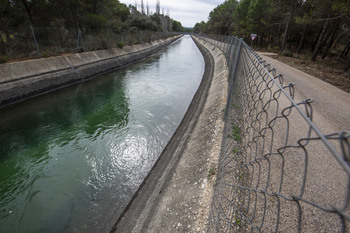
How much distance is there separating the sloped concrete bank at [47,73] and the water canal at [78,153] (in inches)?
23.7

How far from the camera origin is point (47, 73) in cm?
1048

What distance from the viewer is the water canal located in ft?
12.9

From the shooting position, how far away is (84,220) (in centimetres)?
377

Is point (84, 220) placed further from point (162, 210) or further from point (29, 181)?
point (29, 181)

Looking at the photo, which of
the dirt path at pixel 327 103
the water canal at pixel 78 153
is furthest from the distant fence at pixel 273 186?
the water canal at pixel 78 153

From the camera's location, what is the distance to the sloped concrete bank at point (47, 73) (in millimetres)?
8688

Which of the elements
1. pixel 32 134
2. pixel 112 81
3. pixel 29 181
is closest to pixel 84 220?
pixel 29 181

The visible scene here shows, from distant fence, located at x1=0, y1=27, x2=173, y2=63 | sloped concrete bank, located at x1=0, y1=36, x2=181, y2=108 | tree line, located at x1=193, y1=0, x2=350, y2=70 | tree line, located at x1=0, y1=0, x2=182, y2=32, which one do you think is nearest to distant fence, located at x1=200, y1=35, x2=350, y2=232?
tree line, located at x1=193, y1=0, x2=350, y2=70

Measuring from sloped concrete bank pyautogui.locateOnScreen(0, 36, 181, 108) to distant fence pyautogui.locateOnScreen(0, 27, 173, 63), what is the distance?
0.77m

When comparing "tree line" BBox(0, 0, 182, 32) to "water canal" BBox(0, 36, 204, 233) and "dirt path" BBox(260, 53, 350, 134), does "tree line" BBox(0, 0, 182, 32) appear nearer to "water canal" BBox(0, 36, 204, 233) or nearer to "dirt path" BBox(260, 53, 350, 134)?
"water canal" BBox(0, 36, 204, 233)

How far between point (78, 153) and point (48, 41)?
38.3 ft

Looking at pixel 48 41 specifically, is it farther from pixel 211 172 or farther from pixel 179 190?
pixel 211 172

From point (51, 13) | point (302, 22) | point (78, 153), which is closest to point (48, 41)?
point (51, 13)

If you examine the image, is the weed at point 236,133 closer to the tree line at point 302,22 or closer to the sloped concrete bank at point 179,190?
the sloped concrete bank at point 179,190
